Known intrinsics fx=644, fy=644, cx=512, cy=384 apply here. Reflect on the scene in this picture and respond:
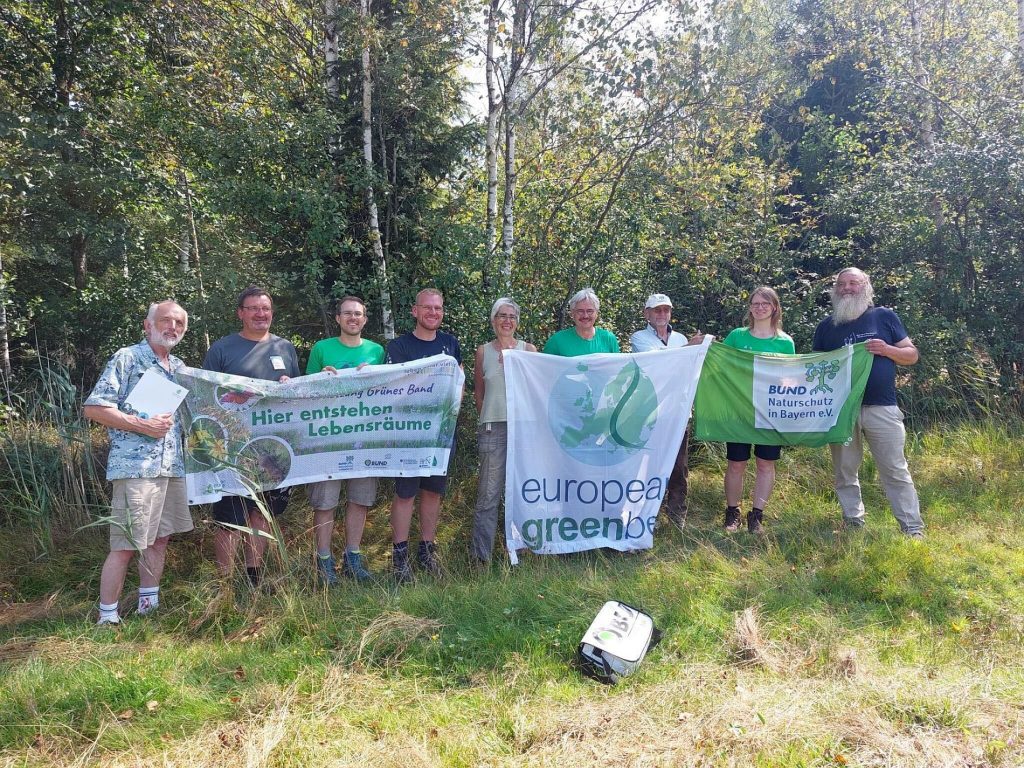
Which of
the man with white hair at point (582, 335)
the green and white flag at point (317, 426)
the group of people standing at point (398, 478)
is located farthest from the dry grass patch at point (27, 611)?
the man with white hair at point (582, 335)

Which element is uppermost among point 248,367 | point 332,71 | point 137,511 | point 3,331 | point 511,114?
point 332,71

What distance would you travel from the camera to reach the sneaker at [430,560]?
176 inches

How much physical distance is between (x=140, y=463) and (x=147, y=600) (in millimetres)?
894

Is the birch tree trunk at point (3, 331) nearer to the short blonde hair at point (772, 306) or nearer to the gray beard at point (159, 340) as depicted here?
the gray beard at point (159, 340)

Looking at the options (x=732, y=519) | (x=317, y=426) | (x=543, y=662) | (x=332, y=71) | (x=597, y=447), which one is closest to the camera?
(x=543, y=662)

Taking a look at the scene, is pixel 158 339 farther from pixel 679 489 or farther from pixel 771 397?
pixel 771 397

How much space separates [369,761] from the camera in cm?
257

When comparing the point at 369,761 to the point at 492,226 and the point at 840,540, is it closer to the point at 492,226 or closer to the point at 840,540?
the point at 840,540

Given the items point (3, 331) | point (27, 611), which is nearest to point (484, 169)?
point (27, 611)

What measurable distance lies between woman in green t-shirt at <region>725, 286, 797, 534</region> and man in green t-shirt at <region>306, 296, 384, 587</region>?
279 centimetres

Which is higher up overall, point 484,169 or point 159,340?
point 484,169

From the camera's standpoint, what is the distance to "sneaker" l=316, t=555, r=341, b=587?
13.8 feet

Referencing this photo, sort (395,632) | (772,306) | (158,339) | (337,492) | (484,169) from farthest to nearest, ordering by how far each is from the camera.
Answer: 1. (484,169)
2. (772,306)
3. (337,492)
4. (158,339)
5. (395,632)

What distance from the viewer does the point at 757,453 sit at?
202 inches
